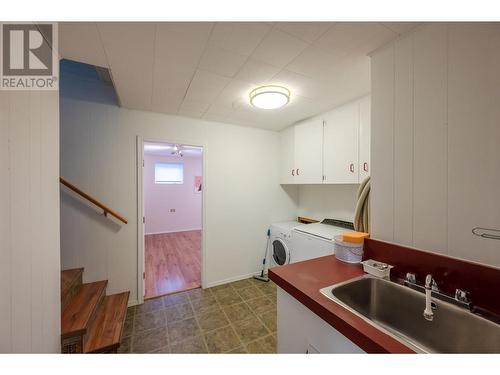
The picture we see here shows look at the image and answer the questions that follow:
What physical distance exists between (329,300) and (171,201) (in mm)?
5628

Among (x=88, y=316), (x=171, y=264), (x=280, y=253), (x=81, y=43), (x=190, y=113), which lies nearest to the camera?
(x=81, y=43)

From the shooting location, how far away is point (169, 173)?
579 centimetres

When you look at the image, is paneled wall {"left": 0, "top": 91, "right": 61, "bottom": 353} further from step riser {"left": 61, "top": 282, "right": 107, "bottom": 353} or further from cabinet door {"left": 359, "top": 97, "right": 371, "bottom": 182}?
cabinet door {"left": 359, "top": 97, "right": 371, "bottom": 182}

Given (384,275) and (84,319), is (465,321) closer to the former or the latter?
(384,275)

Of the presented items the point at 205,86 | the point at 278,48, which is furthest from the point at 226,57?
the point at 205,86

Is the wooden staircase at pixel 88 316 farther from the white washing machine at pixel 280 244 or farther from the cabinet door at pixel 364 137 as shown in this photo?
the cabinet door at pixel 364 137

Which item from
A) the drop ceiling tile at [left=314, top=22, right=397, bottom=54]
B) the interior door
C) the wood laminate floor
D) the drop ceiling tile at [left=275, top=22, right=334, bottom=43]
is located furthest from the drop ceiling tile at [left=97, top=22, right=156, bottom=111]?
the wood laminate floor

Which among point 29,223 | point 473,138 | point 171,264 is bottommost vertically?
point 171,264

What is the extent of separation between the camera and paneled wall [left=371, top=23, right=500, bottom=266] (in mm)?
828

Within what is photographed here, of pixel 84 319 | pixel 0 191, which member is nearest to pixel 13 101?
pixel 0 191

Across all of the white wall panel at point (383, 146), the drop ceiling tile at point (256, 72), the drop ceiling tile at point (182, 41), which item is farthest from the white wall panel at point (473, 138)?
the drop ceiling tile at point (182, 41)

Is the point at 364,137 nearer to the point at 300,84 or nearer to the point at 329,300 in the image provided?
the point at 300,84

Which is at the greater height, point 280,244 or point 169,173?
point 169,173

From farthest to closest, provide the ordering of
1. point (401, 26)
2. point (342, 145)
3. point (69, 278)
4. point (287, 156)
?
point (287, 156), point (342, 145), point (69, 278), point (401, 26)
